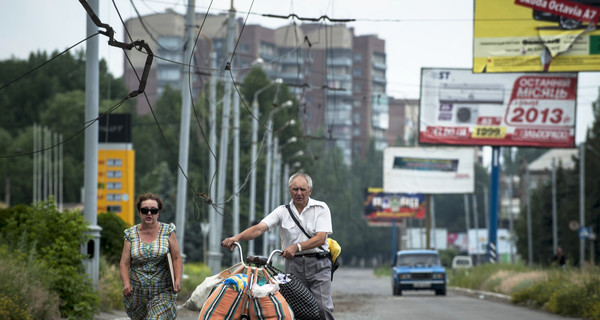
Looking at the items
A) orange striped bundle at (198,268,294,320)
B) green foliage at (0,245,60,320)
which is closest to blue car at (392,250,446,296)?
green foliage at (0,245,60,320)

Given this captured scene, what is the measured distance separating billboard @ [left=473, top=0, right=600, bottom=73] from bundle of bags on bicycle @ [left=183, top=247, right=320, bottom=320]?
2804 centimetres

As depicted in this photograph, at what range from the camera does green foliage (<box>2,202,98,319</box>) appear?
16.6 m

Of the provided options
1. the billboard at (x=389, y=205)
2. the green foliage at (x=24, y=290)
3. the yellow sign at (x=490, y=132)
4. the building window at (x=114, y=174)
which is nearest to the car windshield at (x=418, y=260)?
the yellow sign at (x=490, y=132)

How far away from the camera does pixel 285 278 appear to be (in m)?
9.02

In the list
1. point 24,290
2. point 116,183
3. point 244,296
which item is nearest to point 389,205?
point 116,183

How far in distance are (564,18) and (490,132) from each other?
1035cm

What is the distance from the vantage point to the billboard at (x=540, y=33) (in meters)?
35.5

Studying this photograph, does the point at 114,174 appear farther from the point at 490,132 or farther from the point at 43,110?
the point at 43,110

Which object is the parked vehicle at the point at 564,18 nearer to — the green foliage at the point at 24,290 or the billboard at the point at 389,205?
the green foliage at the point at 24,290

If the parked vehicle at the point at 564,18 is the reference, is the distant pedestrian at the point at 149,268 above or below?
below

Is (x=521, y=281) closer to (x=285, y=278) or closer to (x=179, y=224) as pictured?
(x=179, y=224)

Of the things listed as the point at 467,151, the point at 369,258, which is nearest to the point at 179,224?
the point at 467,151

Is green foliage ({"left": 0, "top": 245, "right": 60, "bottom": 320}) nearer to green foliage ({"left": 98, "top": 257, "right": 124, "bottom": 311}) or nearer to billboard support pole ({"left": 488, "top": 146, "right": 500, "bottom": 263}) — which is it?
green foliage ({"left": 98, "top": 257, "right": 124, "bottom": 311})

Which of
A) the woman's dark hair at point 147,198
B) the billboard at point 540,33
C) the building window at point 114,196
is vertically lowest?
the building window at point 114,196
